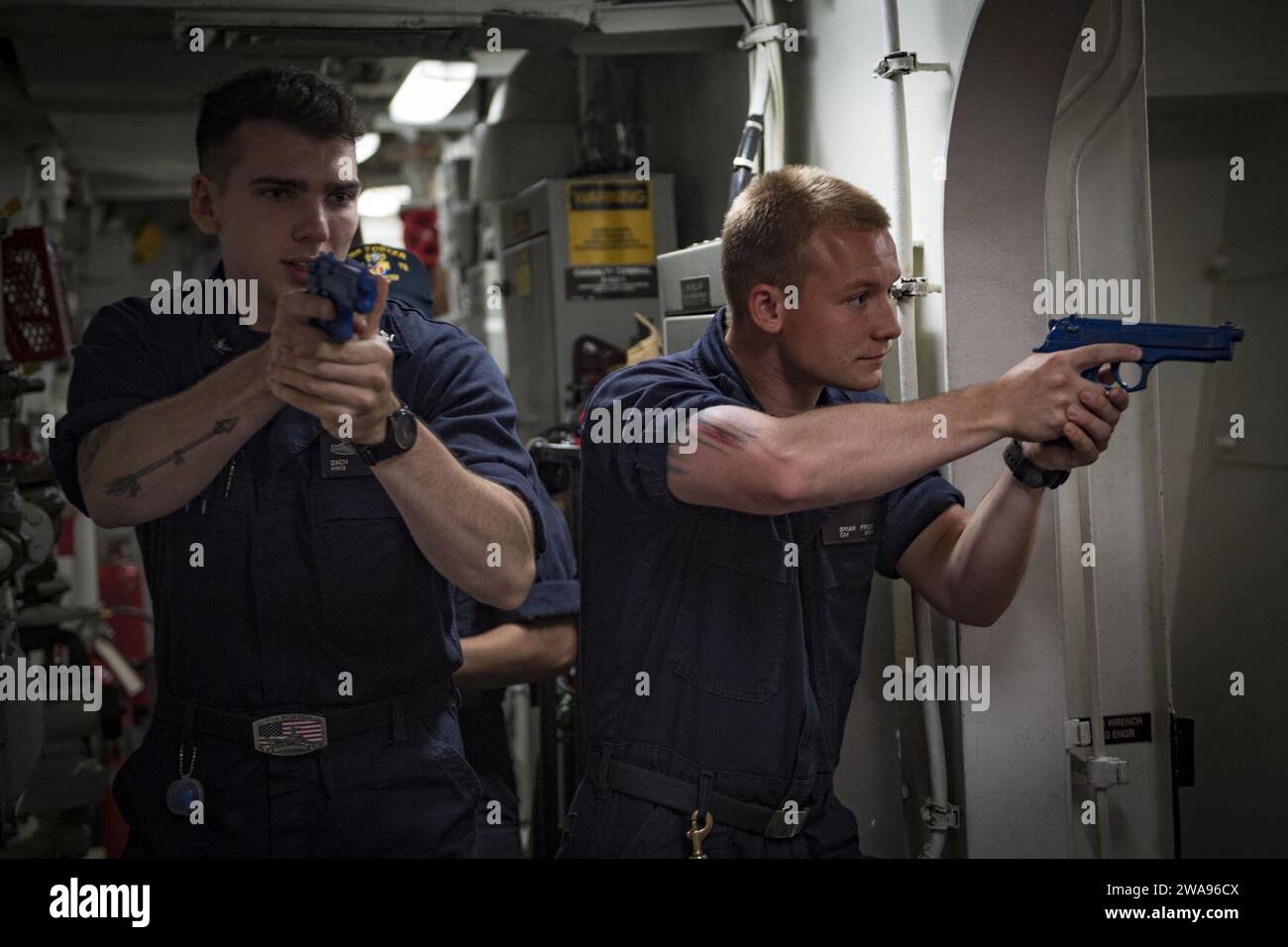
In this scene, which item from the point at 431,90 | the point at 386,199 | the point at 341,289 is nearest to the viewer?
the point at 341,289

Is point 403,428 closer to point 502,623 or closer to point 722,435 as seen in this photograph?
point 722,435

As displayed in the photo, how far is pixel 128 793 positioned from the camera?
6.16 feet

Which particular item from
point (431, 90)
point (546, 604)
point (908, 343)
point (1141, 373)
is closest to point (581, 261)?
point (546, 604)

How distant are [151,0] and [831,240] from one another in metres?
1.29

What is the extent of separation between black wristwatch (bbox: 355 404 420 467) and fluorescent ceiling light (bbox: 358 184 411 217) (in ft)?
18.5

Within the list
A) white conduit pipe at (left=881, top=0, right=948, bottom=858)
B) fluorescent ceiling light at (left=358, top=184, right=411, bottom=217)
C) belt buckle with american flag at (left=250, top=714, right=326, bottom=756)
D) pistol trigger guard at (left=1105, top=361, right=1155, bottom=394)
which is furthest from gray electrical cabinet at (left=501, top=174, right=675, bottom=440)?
fluorescent ceiling light at (left=358, top=184, right=411, bottom=217)

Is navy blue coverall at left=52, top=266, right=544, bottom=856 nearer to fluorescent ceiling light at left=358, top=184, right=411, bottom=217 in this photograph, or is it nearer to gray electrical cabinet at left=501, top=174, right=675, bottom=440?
gray electrical cabinet at left=501, top=174, right=675, bottom=440

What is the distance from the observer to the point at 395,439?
1.58 meters

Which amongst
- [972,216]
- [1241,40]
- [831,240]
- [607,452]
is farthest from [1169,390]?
[607,452]

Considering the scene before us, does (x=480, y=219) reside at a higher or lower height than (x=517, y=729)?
higher

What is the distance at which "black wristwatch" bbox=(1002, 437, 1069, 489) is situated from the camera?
6.33ft

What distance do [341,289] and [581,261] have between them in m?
1.55

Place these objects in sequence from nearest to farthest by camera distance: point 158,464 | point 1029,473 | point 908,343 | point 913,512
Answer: point 158,464 < point 1029,473 < point 913,512 < point 908,343

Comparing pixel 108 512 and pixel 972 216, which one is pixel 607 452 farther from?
pixel 972 216
